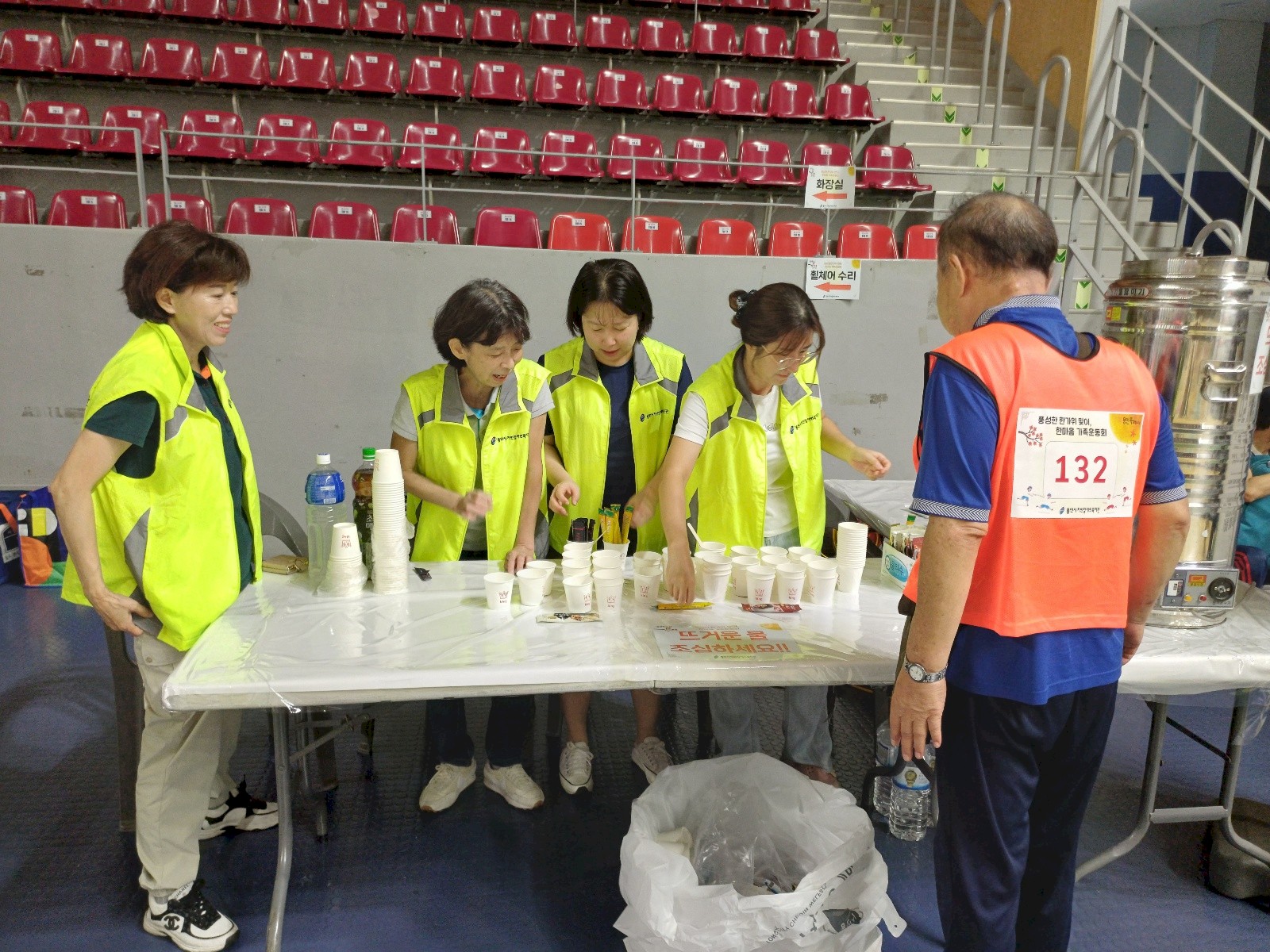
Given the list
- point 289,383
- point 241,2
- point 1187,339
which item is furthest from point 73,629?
point 241,2

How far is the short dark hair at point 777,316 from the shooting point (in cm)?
219

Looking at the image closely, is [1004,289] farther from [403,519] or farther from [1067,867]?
[403,519]

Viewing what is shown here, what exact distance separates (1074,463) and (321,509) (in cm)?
180

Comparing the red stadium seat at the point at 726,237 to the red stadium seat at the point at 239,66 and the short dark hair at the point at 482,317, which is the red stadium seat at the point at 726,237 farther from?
the short dark hair at the point at 482,317

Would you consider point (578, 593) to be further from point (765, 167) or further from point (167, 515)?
point (765, 167)

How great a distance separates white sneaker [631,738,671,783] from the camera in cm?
275

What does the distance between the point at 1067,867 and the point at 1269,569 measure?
2.04m

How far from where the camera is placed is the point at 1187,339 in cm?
192

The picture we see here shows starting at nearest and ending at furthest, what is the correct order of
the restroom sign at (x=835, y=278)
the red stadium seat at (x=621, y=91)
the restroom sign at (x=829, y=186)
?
the restroom sign at (x=829, y=186)
the restroom sign at (x=835, y=278)
the red stadium seat at (x=621, y=91)

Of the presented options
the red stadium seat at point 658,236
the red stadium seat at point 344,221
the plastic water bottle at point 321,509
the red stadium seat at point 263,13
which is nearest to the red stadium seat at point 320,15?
the red stadium seat at point 263,13

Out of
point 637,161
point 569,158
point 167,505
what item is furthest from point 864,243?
point 167,505

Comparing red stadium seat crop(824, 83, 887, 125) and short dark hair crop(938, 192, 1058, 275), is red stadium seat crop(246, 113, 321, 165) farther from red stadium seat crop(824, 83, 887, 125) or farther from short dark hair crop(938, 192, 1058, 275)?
short dark hair crop(938, 192, 1058, 275)

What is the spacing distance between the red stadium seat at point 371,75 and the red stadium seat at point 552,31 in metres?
1.26

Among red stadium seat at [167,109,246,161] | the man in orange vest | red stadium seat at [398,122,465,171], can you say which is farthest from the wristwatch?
red stadium seat at [167,109,246,161]
